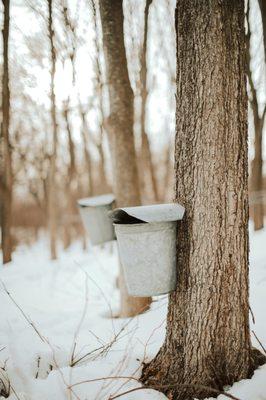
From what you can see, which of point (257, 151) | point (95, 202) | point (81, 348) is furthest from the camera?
point (257, 151)

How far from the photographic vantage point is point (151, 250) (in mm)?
1989

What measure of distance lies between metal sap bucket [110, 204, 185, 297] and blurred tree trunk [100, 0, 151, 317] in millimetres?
1956

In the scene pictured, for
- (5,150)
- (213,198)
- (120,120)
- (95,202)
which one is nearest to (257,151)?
(120,120)

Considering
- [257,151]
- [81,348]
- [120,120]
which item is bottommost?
[81,348]

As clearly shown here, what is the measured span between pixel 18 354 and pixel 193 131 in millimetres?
2103

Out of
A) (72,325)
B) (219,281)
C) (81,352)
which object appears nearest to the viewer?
(219,281)

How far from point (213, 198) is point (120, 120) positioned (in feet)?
7.89

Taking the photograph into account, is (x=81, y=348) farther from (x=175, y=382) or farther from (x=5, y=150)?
(x=5, y=150)

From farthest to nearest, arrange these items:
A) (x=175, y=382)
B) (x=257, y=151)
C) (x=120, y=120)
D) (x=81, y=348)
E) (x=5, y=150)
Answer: (x=257, y=151), (x=5, y=150), (x=120, y=120), (x=81, y=348), (x=175, y=382)

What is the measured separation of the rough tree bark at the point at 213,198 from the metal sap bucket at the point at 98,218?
1.88 metres

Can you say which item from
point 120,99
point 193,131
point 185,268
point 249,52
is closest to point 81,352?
point 185,268

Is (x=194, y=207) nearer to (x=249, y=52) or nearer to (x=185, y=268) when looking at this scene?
(x=185, y=268)

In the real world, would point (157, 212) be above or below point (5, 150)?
below

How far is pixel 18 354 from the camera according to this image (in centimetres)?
246
